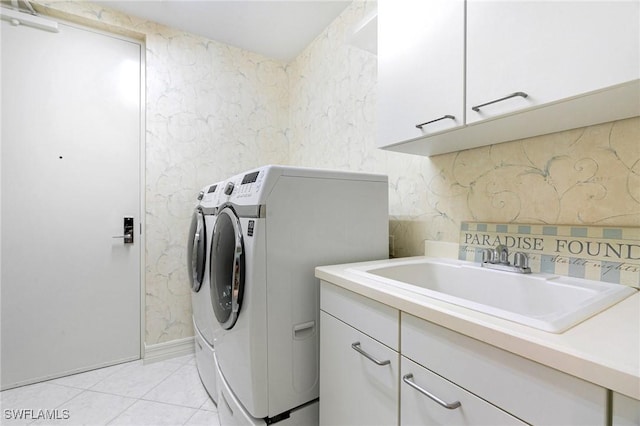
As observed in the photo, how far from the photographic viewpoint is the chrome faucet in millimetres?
1034

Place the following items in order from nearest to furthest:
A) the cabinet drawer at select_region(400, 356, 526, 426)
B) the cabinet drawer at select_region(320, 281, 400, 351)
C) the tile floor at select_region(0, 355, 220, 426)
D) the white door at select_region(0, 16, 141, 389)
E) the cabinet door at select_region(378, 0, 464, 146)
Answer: the cabinet drawer at select_region(400, 356, 526, 426) → the cabinet drawer at select_region(320, 281, 400, 351) → the cabinet door at select_region(378, 0, 464, 146) → the tile floor at select_region(0, 355, 220, 426) → the white door at select_region(0, 16, 141, 389)

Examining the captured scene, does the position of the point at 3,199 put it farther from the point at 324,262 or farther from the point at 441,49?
the point at 441,49

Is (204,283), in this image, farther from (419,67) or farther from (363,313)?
(419,67)

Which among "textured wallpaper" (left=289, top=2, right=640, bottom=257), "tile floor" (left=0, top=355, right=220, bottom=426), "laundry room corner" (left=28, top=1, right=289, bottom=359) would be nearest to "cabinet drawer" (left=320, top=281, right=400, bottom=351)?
"textured wallpaper" (left=289, top=2, right=640, bottom=257)

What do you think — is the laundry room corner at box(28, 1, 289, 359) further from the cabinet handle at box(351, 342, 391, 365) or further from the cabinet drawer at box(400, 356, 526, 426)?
the cabinet drawer at box(400, 356, 526, 426)

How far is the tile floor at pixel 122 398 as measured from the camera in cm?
159

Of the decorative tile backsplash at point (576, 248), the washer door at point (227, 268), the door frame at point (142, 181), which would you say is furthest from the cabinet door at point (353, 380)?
the door frame at point (142, 181)

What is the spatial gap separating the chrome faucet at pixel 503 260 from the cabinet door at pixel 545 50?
536mm

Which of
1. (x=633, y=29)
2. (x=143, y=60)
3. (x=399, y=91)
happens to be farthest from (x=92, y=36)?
(x=633, y=29)

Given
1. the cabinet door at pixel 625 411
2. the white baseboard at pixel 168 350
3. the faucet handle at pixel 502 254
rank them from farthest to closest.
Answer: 1. the white baseboard at pixel 168 350
2. the faucet handle at pixel 502 254
3. the cabinet door at pixel 625 411

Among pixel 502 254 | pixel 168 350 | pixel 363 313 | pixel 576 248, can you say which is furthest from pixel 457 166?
pixel 168 350

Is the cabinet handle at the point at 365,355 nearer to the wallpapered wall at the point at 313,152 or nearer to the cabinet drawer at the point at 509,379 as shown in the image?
the cabinet drawer at the point at 509,379

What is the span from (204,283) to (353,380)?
3.69ft

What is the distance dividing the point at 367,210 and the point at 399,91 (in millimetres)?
541
